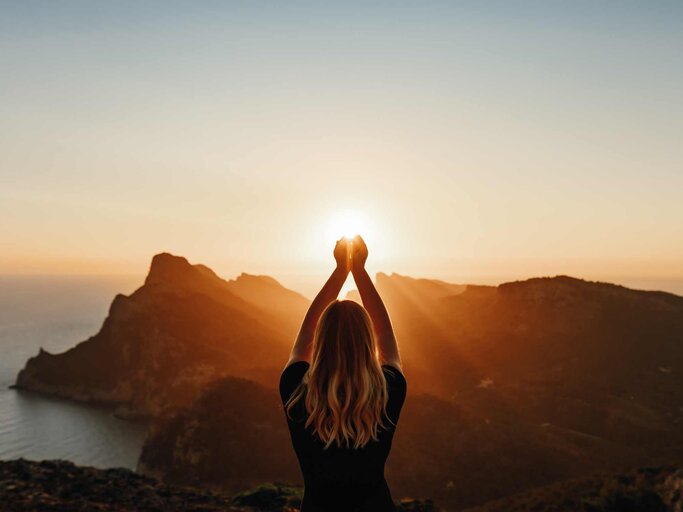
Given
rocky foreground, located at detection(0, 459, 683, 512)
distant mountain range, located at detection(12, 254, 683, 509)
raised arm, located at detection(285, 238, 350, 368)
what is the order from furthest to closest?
distant mountain range, located at detection(12, 254, 683, 509), rocky foreground, located at detection(0, 459, 683, 512), raised arm, located at detection(285, 238, 350, 368)

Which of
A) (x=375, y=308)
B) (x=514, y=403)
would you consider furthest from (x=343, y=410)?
(x=514, y=403)

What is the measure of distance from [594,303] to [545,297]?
707 cm

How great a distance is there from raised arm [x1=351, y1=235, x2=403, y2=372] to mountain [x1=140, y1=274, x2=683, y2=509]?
3753cm

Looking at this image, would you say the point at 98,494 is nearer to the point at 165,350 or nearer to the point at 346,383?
the point at 346,383

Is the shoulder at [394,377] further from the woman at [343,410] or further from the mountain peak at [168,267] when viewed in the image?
the mountain peak at [168,267]

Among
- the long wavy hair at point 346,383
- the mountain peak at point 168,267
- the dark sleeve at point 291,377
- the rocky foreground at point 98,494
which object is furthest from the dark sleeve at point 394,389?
the mountain peak at point 168,267

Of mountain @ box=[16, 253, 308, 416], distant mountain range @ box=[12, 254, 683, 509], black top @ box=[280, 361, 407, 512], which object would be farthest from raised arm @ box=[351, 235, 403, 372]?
mountain @ box=[16, 253, 308, 416]

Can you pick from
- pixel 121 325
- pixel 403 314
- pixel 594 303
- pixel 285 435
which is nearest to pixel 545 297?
pixel 594 303

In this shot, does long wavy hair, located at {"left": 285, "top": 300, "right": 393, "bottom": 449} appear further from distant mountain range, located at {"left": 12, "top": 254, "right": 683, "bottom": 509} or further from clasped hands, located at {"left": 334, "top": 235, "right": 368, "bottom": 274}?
distant mountain range, located at {"left": 12, "top": 254, "right": 683, "bottom": 509}

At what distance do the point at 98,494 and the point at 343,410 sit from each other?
14.6 m

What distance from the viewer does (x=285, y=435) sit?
4631cm

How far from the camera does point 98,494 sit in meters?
13.8

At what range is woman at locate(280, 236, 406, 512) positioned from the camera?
104 inches

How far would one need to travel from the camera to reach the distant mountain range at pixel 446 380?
41.7 meters
